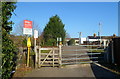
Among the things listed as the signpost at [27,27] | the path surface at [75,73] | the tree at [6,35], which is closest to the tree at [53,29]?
the signpost at [27,27]

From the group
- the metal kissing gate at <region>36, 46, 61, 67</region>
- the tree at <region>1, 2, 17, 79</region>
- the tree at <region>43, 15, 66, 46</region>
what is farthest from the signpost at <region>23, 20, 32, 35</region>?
the tree at <region>43, 15, 66, 46</region>

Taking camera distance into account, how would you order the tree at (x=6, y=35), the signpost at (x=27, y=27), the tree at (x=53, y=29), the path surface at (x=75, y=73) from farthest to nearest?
the tree at (x=53, y=29), the signpost at (x=27, y=27), the path surface at (x=75, y=73), the tree at (x=6, y=35)

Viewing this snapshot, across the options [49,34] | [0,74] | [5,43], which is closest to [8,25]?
[5,43]

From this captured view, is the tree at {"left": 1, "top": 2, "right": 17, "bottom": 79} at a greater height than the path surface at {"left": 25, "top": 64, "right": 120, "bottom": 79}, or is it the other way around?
the tree at {"left": 1, "top": 2, "right": 17, "bottom": 79}

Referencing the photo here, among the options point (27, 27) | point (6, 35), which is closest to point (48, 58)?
point (27, 27)

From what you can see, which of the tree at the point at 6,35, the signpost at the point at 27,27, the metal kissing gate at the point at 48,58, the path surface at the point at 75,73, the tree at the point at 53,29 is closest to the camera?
the tree at the point at 6,35

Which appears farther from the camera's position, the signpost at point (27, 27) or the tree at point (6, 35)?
the signpost at point (27, 27)

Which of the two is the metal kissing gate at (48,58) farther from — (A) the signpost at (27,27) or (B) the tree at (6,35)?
(B) the tree at (6,35)

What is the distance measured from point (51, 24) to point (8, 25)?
3864 cm

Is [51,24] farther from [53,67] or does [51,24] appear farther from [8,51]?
[8,51]

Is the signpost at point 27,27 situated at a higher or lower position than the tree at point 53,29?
lower

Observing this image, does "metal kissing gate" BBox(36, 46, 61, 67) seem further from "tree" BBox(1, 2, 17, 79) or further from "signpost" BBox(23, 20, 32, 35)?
"tree" BBox(1, 2, 17, 79)

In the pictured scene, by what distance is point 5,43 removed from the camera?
5.26 m

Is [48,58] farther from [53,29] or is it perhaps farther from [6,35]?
[53,29]
